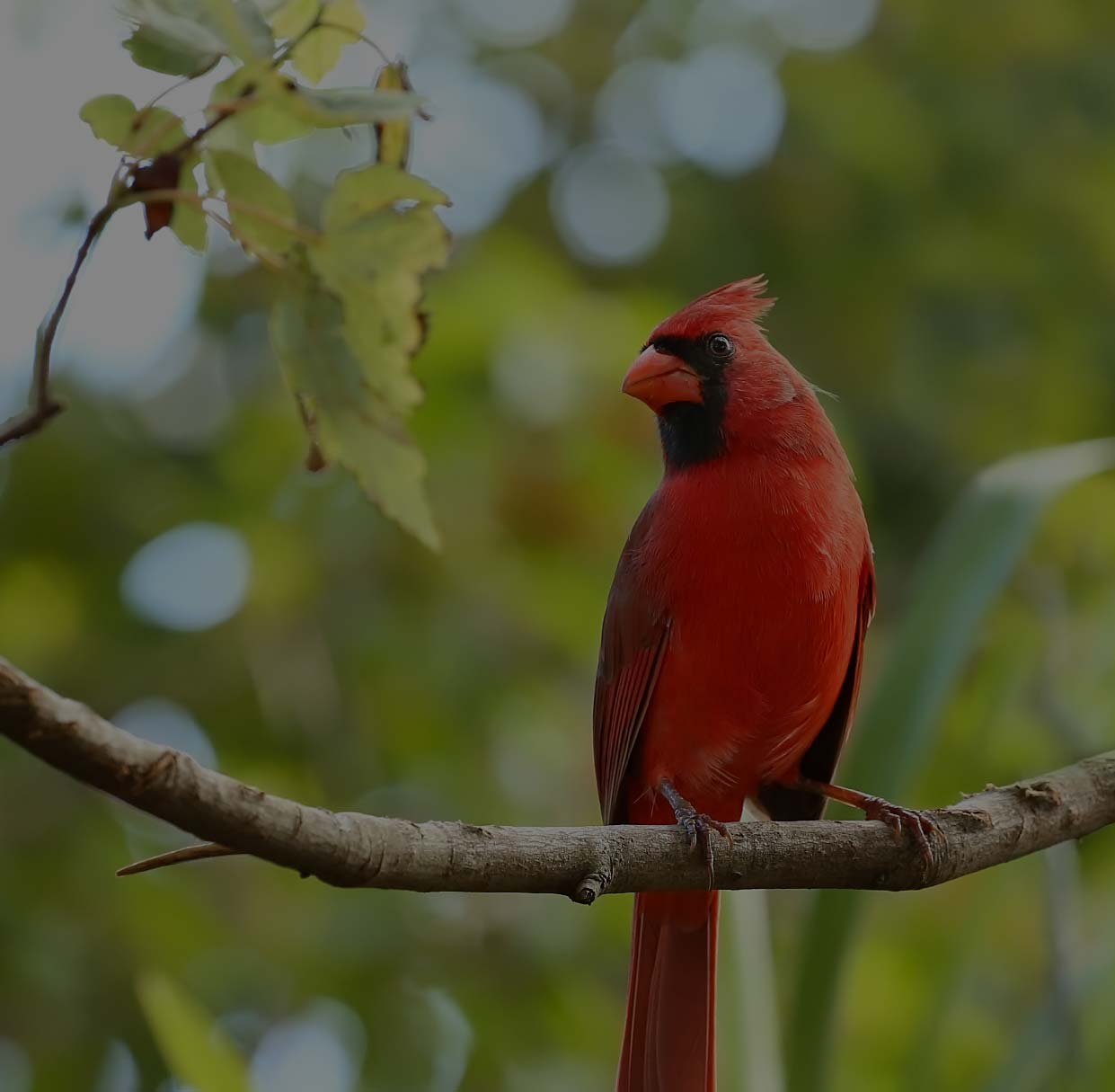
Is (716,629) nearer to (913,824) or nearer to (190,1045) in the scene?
(913,824)

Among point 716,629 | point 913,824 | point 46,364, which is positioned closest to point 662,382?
point 716,629

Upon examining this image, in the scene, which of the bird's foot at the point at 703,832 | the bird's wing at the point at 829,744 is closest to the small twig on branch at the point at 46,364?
the bird's foot at the point at 703,832

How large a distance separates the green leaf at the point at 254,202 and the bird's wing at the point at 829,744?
1471mm

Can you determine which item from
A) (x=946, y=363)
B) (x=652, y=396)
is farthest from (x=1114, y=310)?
(x=652, y=396)

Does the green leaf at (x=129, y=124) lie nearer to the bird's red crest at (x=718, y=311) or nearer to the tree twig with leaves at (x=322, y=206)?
the tree twig with leaves at (x=322, y=206)

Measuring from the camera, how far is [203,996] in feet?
10.9

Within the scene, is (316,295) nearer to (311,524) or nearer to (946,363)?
(311,524)

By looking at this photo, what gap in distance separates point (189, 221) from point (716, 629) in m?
1.30

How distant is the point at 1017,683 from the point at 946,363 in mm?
2005

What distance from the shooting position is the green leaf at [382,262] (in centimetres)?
116

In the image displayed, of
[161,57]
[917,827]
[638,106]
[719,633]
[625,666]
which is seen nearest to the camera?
[161,57]

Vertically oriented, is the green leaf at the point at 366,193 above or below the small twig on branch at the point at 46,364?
above

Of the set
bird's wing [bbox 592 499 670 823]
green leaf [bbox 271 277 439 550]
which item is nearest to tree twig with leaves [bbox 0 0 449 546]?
green leaf [bbox 271 277 439 550]

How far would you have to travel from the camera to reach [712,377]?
8.09 feet
